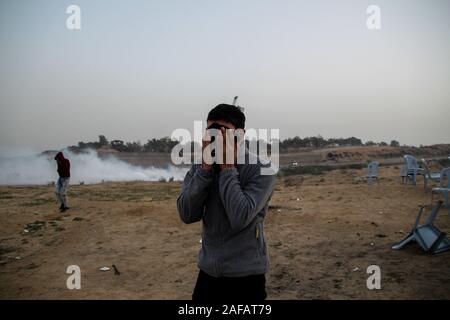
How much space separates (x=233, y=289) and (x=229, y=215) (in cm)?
44

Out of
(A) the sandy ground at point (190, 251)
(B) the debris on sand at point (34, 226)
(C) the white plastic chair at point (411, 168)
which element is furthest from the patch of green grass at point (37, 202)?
A: (C) the white plastic chair at point (411, 168)

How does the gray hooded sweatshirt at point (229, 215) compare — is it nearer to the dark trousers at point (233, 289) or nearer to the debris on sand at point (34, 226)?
the dark trousers at point (233, 289)

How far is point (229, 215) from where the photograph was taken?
207cm

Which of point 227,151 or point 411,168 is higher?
point 227,151

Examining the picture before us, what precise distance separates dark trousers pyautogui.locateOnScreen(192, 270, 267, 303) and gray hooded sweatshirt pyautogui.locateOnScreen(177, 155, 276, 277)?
0.04 m

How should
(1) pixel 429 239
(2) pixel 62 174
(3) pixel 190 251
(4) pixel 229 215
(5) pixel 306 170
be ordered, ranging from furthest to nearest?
1. (5) pixel 306 170
2. (2) pixel 62 174
3. (3) pixel 190 251
4. (1) pixel 429 239
5. (4) pixel 229 215

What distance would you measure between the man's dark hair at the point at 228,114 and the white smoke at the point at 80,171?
28447 millimetres

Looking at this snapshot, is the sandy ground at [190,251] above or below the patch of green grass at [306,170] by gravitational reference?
below

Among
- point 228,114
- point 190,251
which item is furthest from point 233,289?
point 190,251

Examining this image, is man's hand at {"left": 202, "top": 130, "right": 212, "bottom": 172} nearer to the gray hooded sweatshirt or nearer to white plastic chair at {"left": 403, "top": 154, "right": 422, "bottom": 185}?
the gray hooded sweatshirt

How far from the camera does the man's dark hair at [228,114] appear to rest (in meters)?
2.19

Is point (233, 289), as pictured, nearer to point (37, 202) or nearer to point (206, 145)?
point (206, 145)
